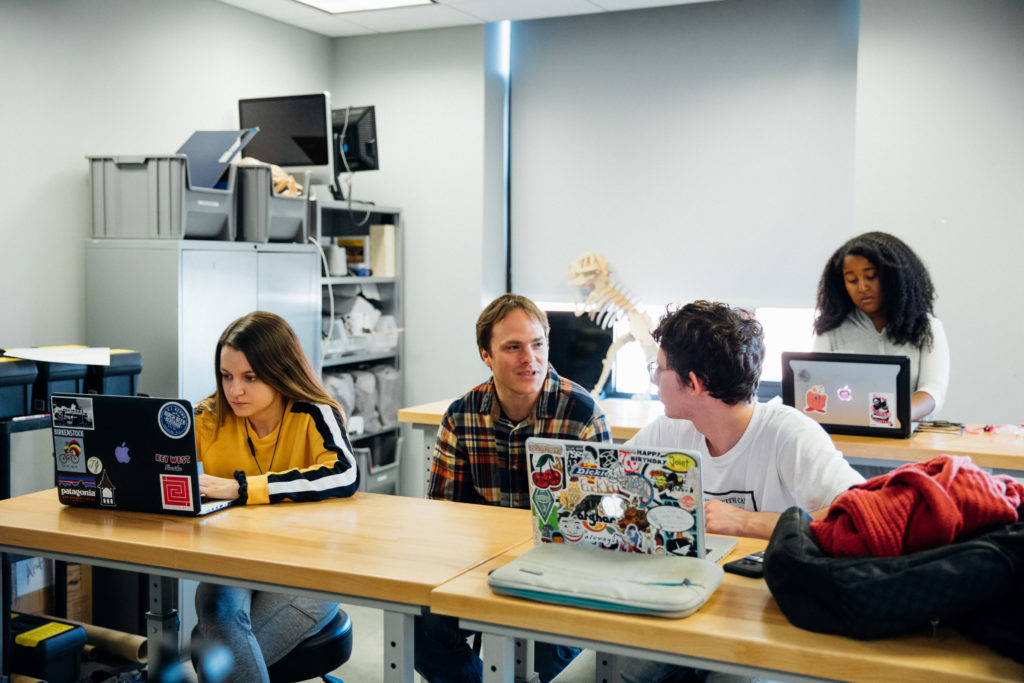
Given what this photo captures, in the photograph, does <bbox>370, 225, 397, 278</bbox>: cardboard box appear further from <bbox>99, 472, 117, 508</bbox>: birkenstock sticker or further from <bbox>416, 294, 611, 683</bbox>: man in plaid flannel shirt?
<bbox>99, 472, 117, 508</bbox>: birkenstock sticker

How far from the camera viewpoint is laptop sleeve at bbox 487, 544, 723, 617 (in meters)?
1.50

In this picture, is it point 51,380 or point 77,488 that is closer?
point 77,488

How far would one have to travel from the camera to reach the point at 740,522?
196 centimetres

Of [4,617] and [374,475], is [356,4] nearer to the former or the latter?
[374,475]

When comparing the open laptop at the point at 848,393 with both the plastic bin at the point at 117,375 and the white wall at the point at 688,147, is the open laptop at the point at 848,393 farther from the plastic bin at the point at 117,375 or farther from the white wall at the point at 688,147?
the plastic bin at the point at 117,375

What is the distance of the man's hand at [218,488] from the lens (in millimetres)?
2230

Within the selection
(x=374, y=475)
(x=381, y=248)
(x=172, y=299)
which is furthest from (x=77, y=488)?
(x=381, y=248)

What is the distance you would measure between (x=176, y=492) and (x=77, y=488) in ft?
0.89

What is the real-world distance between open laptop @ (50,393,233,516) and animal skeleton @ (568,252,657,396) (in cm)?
239

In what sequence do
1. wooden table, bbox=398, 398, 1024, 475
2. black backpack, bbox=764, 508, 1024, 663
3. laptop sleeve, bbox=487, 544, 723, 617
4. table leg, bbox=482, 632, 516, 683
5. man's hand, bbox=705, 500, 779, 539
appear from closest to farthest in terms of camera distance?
1. black backpack, bbox=764, 508, 1024, 663
2. laptop sleeve, bbox=487, 544, 723, 617
3. table leg, bbox=482, 632, 516, 683
4. man's hand, bbox=705, 500, 779, 539
5. wooden table, bbox=398, 398, 1024, 475

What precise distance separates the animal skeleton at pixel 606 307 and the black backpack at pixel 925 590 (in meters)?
2.79

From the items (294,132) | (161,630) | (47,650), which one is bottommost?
(47,650)

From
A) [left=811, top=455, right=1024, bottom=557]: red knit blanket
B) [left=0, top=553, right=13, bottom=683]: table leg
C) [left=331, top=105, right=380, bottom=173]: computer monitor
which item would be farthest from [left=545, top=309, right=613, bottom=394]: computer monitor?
[left=811, top=455, right=1024, bottom=557]: red knit blanket

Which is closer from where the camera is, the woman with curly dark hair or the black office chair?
the black office chair
